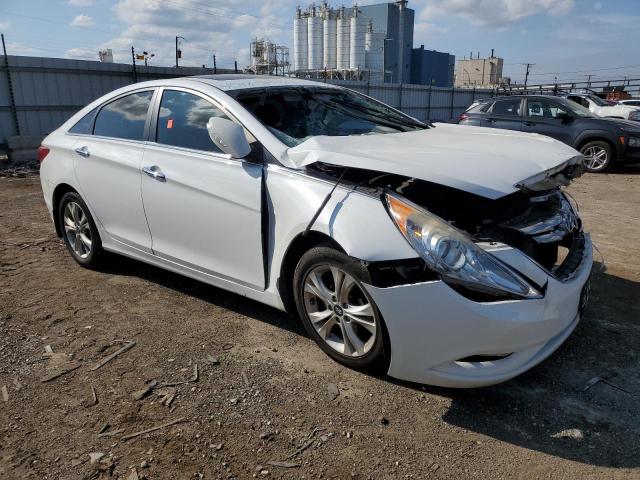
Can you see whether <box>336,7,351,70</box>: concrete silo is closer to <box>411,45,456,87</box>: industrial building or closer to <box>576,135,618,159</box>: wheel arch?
<box>411,45,456,87</box>: industrial building

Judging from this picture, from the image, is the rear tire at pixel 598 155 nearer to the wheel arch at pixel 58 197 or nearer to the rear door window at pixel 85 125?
the rear door window at pixel 85 125

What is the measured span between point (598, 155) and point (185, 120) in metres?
9.78

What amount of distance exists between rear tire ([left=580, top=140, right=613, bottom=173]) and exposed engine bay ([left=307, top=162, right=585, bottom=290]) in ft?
28.8

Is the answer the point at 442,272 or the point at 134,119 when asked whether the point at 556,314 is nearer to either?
the point at 442,272

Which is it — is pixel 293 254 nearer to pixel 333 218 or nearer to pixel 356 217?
pixel 333 218

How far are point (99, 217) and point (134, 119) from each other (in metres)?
0.87

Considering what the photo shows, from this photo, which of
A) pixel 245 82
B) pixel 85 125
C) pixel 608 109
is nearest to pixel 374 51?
pixel 608 109

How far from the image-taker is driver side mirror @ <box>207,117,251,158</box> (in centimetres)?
299

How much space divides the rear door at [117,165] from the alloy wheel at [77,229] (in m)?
0.28

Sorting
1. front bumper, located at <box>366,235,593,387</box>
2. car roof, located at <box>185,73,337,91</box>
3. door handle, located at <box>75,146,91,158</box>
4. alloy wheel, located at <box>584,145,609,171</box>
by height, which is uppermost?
car roof, located at <box>185,73,337,91</box>

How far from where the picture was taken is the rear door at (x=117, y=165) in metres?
3.88

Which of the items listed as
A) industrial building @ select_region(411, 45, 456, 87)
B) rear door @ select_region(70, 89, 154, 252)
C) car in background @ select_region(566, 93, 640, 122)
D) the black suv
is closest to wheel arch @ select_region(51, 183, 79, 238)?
rear door @ select_region(70, 89, 154, 252)

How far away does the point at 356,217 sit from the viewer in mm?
2639

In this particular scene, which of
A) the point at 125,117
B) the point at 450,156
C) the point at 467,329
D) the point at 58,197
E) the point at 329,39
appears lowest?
the point at 467,329
